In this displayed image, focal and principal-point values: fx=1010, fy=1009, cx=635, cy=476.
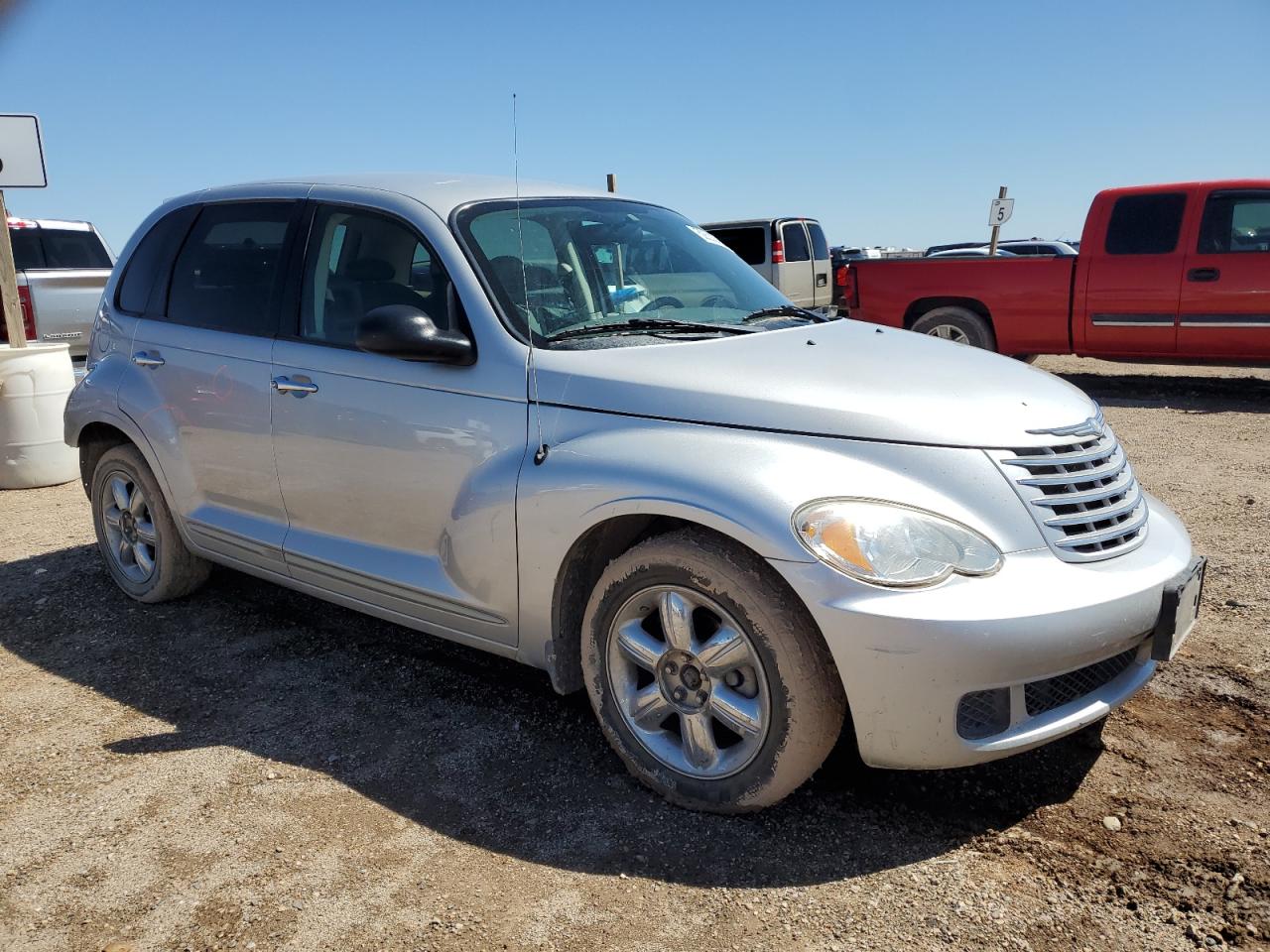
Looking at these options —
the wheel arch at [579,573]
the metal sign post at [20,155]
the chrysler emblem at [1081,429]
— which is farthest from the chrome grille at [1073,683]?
the metal sign post at [20,155]

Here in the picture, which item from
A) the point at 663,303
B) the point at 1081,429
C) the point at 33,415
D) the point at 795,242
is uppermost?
the point at 663,303

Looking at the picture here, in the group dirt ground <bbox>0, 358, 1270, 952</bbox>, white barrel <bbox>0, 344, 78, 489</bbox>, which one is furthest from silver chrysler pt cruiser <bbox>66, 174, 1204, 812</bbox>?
white barrel <bbox>0, 344, 78, 489</bbox>

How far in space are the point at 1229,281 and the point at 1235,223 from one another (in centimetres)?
56

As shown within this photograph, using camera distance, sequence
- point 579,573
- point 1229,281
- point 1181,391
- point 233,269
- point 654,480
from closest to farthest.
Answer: point 654,480 → point 579,573 → point 233,269 → point 1229,281 → point 1181,391

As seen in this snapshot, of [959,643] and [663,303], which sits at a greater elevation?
[663,303]

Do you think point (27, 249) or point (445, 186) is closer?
point (445, 186)

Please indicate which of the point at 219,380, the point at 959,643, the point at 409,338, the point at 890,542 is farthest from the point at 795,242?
the point at 959,643

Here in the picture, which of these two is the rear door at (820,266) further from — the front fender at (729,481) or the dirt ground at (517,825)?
the front fender at (729,481)

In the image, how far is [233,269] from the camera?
165 inches

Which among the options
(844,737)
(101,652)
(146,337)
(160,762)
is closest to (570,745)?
(844,737)

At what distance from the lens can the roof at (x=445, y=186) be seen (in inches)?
142

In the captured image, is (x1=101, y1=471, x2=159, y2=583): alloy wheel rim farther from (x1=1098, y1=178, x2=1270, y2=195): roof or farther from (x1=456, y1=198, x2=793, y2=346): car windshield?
(x1=1098, y1=178, x2=1270, y2=195): roof

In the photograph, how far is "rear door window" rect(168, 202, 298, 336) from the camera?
3.97 meters

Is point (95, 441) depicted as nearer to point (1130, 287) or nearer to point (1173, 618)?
point (1173, 618)
